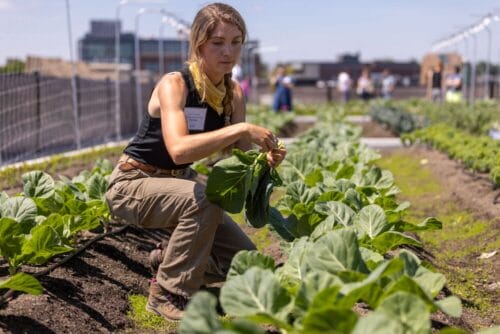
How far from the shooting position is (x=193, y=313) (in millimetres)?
2410

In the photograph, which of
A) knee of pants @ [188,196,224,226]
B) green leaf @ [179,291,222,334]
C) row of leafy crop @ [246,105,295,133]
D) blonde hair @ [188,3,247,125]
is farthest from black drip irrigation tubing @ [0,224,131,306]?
row of leafy crop @ [246,105,295,133]

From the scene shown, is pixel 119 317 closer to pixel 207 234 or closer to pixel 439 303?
pixel 207 234

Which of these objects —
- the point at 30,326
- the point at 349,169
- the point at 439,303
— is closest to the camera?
the point at 439,303

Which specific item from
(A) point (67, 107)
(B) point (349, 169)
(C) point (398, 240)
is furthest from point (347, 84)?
(C) point (398, 240)

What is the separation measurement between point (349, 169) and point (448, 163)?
442cm

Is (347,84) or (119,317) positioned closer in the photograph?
(119,317)

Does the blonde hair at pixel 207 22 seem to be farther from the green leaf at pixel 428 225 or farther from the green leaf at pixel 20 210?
the green leaf at pixel 428 225

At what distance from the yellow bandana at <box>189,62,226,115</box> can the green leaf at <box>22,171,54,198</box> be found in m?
1.43

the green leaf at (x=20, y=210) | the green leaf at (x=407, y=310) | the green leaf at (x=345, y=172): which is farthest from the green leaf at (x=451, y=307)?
the green leaf at (x=345, y=172)

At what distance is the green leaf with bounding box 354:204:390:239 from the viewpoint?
4281mm

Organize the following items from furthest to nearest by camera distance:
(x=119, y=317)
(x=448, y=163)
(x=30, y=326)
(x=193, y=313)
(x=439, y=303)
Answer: (x=448, y=163), (x=119, y=317), (x=30, y=326), (x=439, y=303), (x=193, y=313)

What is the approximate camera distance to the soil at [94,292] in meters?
3.73

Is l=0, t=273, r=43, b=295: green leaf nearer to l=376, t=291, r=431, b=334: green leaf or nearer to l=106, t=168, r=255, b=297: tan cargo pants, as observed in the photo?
l=106, t=168, r=255, b=297: tan cargo pants

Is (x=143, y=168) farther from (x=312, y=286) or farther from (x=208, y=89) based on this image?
(x=312, y=286)
